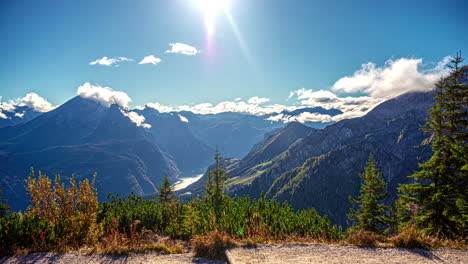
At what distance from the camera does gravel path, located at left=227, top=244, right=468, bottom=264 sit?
8.64m

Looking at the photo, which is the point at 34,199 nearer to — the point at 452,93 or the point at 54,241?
the point at 54,241

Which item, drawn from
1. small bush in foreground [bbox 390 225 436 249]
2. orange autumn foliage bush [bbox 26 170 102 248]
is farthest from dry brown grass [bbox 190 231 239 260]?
A: small bush in foreground [bbox 390 225 436 249]

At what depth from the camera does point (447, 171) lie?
52.3 ft

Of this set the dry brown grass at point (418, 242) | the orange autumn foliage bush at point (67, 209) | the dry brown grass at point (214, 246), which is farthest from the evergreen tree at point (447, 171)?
the orange autumn foliage bush at point (67, 209)

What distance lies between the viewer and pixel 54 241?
394 inches

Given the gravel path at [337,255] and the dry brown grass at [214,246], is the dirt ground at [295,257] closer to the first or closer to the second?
the gravel path at [337,255]

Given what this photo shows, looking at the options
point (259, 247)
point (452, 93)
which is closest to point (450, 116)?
point (452, 93)

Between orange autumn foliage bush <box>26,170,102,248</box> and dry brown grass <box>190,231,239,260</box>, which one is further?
orange autumn foliage bush <box>26,170,102,248</box>

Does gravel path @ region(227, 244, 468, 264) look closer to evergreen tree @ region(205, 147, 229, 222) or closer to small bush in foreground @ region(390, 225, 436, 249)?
small bush in foreground @ region(390, 225, 436, 249)

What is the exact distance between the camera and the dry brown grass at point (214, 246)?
9.69 meters

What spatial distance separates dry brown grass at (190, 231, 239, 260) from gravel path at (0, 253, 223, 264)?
352 mm

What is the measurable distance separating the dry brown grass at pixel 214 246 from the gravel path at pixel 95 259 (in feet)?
1.15

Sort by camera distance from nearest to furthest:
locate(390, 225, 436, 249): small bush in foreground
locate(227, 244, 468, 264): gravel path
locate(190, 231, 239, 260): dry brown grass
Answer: locate(227, 244, 468, 264): gravel path → locate(190, 231, 239, 260): dry brown grass → locate(390, 225, 436, 249): small bush in foreground

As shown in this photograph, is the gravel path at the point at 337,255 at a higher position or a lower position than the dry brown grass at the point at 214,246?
lower
